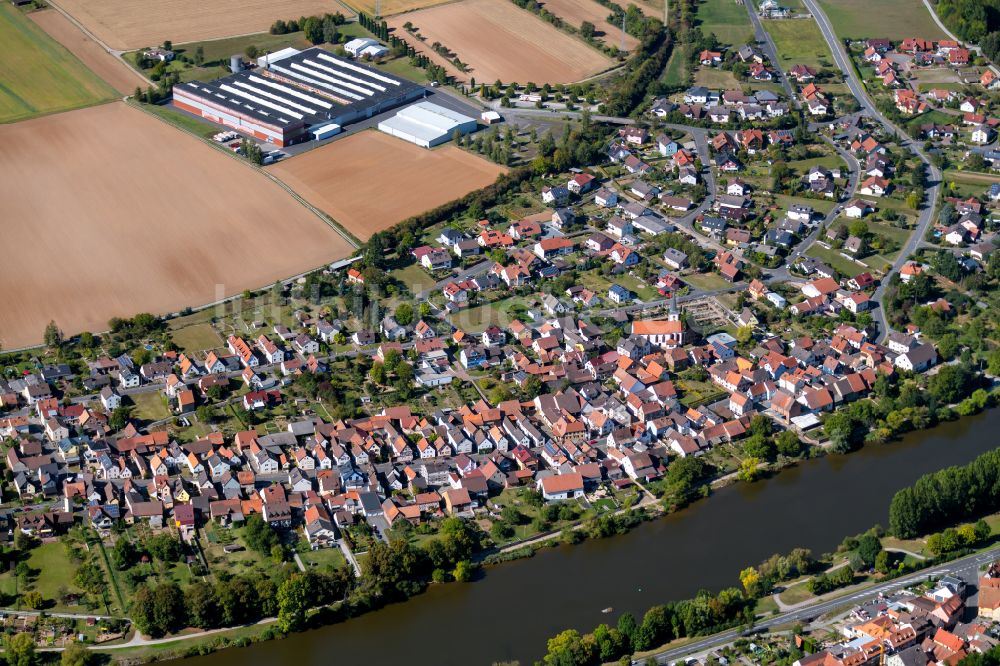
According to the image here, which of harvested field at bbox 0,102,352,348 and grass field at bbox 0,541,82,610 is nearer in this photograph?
grass field at bbox 0,541,82,610

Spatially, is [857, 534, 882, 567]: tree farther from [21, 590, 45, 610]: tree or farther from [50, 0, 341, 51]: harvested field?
[50, 0, 341, 51]: harvested field

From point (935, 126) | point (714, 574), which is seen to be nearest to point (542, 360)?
point (714, 574)

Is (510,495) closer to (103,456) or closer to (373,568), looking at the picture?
(373,568)

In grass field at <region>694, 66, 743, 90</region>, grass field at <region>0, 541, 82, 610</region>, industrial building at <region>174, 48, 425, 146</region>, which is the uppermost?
grass field at <region>694, 66, 743, 90</region>

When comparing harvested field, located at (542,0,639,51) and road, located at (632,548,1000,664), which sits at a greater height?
harvested field, located at (542,0,639,51)

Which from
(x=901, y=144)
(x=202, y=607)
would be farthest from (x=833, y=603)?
(x=901, y=144)

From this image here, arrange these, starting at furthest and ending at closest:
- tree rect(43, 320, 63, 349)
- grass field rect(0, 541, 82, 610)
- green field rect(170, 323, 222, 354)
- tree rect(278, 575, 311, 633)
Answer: green field rect(170, 323, 222, 354) < tree rect(43, 320, 63, 349) < grass field rect(0, 541, 82, 610) < tree rect(278, 575, 311, 633)

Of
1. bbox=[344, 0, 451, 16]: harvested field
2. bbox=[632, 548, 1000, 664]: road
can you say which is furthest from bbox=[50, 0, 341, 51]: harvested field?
bbox=[632, 548, 1000, 664]: road
